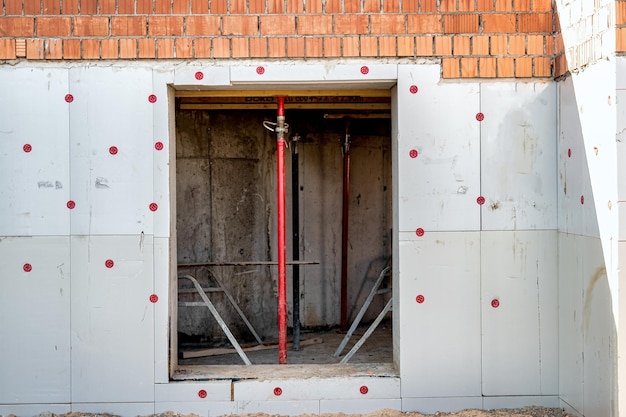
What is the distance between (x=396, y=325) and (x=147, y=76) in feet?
7.78

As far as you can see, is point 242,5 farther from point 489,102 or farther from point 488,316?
point 488,316

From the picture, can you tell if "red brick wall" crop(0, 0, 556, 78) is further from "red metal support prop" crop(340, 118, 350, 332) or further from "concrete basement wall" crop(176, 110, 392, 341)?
"red metal support prop" crop(340, 118, 350, 332)

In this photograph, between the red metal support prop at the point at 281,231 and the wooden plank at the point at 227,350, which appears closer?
the red metal support prop at the point at 281,231

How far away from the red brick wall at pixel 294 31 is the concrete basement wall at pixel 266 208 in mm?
2803

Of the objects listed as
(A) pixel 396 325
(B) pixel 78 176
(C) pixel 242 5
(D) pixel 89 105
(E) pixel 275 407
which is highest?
(C) pixel 242 5

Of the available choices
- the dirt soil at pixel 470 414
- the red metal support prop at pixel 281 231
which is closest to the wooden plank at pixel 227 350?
the red metal support prop at pixel 281 231

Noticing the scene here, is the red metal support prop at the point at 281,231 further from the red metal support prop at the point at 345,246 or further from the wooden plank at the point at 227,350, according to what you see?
the red metal support prop at the point at 345,246

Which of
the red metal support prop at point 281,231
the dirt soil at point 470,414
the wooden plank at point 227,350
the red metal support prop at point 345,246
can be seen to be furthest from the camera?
the red metal support prop at point 345,246

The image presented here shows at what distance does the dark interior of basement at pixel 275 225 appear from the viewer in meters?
7.76

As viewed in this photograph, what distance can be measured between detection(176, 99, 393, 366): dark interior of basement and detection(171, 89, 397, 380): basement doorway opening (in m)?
0.01

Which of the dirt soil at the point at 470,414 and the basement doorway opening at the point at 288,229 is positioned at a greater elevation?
the basement doorway opening at the point at 288,229

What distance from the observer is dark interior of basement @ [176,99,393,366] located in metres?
7.76

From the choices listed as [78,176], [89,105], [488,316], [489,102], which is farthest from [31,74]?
[488,316]

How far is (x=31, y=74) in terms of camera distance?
16.3 ft
